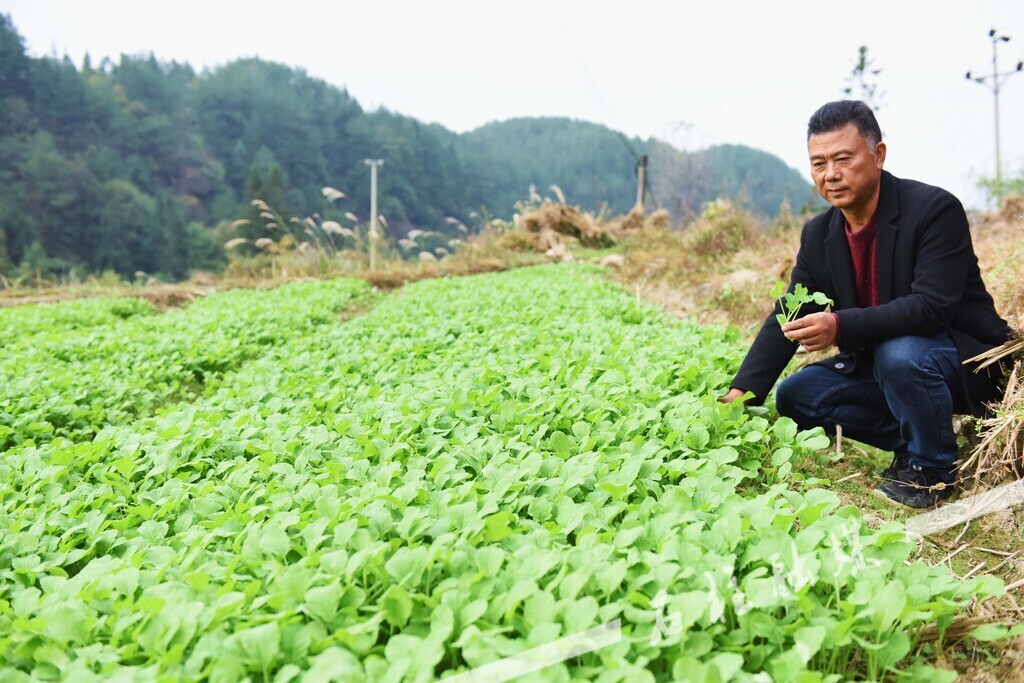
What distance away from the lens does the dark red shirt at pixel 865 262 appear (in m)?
2.73

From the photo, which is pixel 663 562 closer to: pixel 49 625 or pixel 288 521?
pixel 288 521

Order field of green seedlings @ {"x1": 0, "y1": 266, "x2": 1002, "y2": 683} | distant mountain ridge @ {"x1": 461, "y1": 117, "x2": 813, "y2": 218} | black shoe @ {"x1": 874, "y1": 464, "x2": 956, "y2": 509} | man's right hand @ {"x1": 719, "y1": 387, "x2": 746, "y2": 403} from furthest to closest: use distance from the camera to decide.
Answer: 1. distant mountain ridge @ {"x1": 461, "y1": 117, "x2": 813, "y2": 218}
2. man's right hand @ {"x1": 719, "y1": 387, "x2": 746, "y2": 403}
3. black shoe @ {"x1": 874, "y1": 464, "x2": 956, "y2": 509}
4. field of green seedlings @ {"x1": 0, "y1": 266, "x2": 1002, "y2": 683}

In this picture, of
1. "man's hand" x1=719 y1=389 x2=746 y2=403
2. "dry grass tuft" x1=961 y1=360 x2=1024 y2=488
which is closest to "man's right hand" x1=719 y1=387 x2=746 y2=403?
"man's hand" x1=719 y1=389 x2=746 y2=403

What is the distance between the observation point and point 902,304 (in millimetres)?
2506

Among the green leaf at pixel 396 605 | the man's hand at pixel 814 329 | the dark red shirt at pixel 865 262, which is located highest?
the dark red shirt at pixel 865 262

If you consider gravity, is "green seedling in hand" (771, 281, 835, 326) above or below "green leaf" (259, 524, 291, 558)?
above

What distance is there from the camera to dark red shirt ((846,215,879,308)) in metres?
2.73

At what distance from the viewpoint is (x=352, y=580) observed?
1.53 meters

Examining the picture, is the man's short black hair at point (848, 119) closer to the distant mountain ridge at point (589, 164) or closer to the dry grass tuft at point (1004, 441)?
the dry grass tuft at point (1004, 441)

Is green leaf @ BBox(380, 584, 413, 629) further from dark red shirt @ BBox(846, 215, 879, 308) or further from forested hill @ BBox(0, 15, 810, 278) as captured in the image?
forested hill @ BBox(0, 15, 810, 278)

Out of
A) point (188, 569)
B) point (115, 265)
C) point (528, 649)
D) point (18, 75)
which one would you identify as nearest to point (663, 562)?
point (528, 649)

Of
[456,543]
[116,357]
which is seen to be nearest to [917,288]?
[456,543]

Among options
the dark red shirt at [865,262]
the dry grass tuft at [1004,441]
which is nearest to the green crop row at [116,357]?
the dark red shirt at [865,262]

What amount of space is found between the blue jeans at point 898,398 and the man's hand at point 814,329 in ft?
0.72
